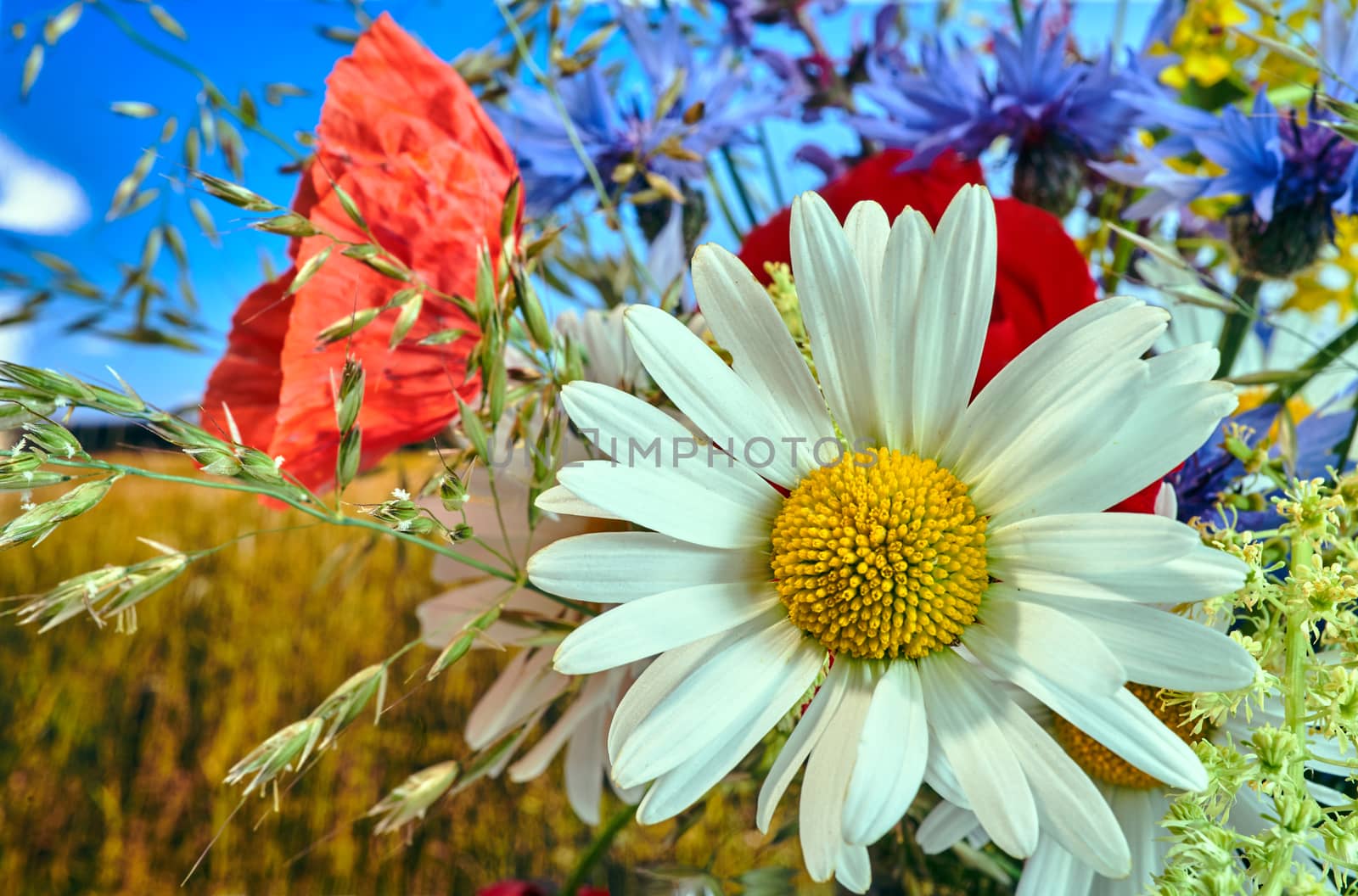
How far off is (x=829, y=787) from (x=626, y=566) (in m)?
0.06

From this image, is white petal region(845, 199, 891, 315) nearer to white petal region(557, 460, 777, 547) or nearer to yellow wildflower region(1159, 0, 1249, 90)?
white petal region(557, 460, 777, 547)

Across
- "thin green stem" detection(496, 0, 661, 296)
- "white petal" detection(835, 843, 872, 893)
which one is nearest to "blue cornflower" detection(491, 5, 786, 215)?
"thin green stem" detection(496, 0, 661, 296)

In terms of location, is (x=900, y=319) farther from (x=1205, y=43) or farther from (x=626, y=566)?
(x=1205, y=43)

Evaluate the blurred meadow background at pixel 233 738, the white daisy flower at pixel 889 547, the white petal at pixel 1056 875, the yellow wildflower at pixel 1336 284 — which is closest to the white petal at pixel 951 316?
the white daisy flower at pixel 889 547

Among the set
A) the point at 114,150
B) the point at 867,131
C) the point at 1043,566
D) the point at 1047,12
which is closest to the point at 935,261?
the point at 1043,566

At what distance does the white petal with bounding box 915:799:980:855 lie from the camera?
237 millimetres

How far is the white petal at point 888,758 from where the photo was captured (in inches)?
6.4

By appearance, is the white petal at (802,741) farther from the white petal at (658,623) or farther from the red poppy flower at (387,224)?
the red poppy flower at (387,224)

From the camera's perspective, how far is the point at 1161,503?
22 cm

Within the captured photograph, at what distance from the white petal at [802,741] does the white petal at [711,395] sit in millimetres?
47

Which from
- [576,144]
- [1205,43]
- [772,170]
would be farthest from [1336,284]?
[576,144]

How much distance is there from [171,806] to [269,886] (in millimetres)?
58

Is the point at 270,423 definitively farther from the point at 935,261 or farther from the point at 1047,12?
the point at 1047,12

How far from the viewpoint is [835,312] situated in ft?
0.66
